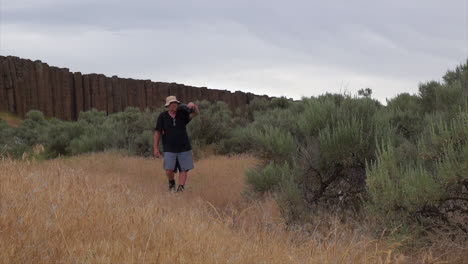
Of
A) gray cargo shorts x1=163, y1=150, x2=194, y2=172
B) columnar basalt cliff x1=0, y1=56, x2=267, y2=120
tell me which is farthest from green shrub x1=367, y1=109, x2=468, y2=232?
columnar basalt cliff x1=0, y1=56, x2=267, y2=120

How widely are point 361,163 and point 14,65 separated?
22961mm

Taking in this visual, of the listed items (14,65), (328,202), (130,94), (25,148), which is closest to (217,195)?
(328,202)

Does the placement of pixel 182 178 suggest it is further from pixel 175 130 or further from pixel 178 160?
pixel 175 130

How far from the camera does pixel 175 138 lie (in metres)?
9.70

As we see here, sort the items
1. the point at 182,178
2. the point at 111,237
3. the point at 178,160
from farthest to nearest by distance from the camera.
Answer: the point at 178,160 → the point at 182,178 → the point at 111,237

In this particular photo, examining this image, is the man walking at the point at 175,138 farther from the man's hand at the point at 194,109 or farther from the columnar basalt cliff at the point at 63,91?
the columnar basalt cliff at the point at 63,91

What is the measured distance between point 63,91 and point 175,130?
65.0ft

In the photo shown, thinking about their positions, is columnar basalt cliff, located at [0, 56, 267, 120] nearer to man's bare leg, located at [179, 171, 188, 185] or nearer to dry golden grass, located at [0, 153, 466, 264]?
man's bare leg, located at [179, 171, 188, 185]

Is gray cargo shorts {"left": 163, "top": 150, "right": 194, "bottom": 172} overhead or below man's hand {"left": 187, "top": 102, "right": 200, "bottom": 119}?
below

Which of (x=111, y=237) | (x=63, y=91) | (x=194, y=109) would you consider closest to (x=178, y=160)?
(x=194, y=109)

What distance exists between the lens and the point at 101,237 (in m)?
3.69

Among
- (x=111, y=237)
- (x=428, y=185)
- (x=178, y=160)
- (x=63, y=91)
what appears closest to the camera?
(x=111, y=237)

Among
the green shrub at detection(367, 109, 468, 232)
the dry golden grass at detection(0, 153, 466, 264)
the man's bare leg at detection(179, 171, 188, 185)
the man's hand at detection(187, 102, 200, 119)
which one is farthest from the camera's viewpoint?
the man's bare leg at detection(179, 171, 188, 185)

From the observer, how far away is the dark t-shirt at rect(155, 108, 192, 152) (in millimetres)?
9727
